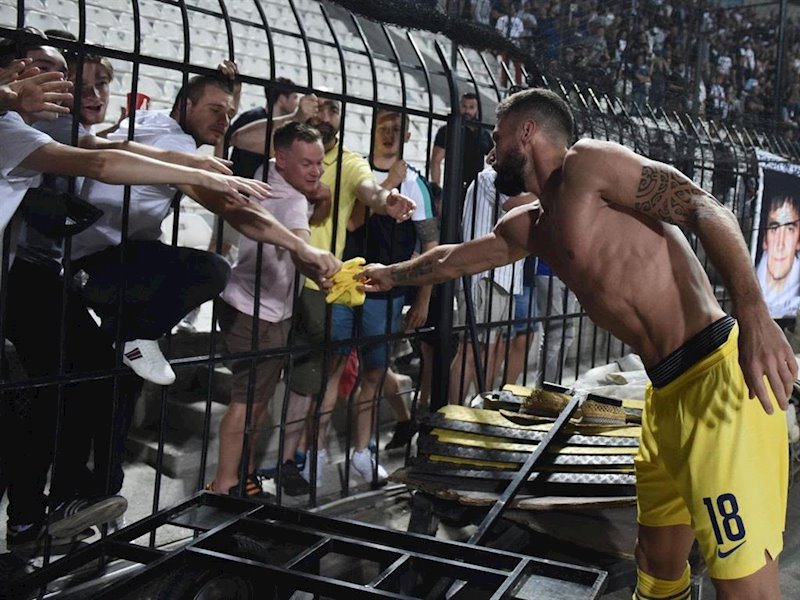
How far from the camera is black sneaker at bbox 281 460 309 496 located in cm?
474

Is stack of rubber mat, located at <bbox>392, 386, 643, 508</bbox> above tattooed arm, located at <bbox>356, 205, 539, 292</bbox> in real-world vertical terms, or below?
below

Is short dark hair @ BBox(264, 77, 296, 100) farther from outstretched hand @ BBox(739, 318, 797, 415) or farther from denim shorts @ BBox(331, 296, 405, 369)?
outstretched hand @ BBox(739, 318, 797, 415)

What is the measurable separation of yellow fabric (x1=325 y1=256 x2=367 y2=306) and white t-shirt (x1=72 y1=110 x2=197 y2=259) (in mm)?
857

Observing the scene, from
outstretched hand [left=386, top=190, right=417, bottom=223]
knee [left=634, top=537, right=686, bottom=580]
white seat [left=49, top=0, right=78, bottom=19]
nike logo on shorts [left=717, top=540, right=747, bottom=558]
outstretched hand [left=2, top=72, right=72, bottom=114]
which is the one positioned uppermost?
white seat [left=49, top=0, right=78, bottom=19]

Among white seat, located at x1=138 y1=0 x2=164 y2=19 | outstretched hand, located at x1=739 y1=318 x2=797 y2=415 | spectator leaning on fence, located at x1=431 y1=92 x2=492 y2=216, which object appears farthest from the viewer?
white seat, located at x1=138 y1=0 x2=164 y2=19

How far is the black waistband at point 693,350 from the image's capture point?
3.07 meters

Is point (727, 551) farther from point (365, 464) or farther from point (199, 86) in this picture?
point (199, 86)

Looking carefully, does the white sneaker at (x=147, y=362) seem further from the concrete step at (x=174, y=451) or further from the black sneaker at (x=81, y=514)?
the concrete step at (x=174, y=451)

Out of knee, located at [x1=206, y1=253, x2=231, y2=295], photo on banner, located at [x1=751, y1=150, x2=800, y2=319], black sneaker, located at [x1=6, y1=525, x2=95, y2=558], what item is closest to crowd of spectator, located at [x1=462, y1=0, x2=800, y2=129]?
photo on banner, located at [x1=751, y1=150, x2=800, y2=319]

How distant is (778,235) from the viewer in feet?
30.2

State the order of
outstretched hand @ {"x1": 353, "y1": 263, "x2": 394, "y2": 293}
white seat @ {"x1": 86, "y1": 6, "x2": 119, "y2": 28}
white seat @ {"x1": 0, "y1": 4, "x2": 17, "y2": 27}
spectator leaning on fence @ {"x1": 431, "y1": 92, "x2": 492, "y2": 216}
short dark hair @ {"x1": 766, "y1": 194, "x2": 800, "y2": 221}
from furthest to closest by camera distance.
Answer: white seat @ {"x1": 86, "y1": 6, "x2": 119, "y2": 28} → white seat @ {"x1": 0, "y1": 4, "x2": 17, "y2": 27} → short dark hair @ {"x1": 766, "y1": 194, "x2": 800, "y2": 221} → spectator leaning on fence @ {"x1": 431, "y1": 92, "x2": 492, "y2": 216} → outstretched hand @ {"x1": 353, "y1": 263, "x2": 394, "y2": 293}

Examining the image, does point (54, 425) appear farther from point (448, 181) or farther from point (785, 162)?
point (785, 162)

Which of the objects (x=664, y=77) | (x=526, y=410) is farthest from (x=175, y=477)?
(x=664, y=77)

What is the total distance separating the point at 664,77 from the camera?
1466 cm
